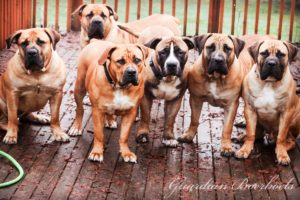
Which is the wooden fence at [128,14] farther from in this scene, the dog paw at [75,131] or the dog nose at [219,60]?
the dog nose at [219,60]

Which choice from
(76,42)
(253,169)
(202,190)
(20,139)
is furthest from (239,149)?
(76,42)

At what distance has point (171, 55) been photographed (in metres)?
7.00

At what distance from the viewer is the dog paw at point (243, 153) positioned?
7.02 metres

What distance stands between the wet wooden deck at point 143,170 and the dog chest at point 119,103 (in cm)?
50

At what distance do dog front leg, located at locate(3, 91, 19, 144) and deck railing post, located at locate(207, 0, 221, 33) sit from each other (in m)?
6.02

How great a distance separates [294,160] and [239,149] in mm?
539

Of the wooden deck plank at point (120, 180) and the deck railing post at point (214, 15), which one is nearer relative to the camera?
the wooden deck plank at point (120, 180)

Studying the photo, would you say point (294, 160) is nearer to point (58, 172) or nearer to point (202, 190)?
point (202, 190)

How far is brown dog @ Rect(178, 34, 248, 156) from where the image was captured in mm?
6965

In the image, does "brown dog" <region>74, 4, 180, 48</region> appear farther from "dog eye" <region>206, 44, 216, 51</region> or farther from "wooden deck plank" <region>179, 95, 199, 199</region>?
"dog eye" <region>206, 44, 216, 51</region>

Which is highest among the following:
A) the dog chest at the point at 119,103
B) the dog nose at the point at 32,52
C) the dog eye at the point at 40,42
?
the dog eye at the point at 40,42

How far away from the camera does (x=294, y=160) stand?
7039 mm

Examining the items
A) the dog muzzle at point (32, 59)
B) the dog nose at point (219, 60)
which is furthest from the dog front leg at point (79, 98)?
the dog nose at point (219, 60)

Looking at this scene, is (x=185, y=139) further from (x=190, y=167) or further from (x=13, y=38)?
(x=13, y=38)
